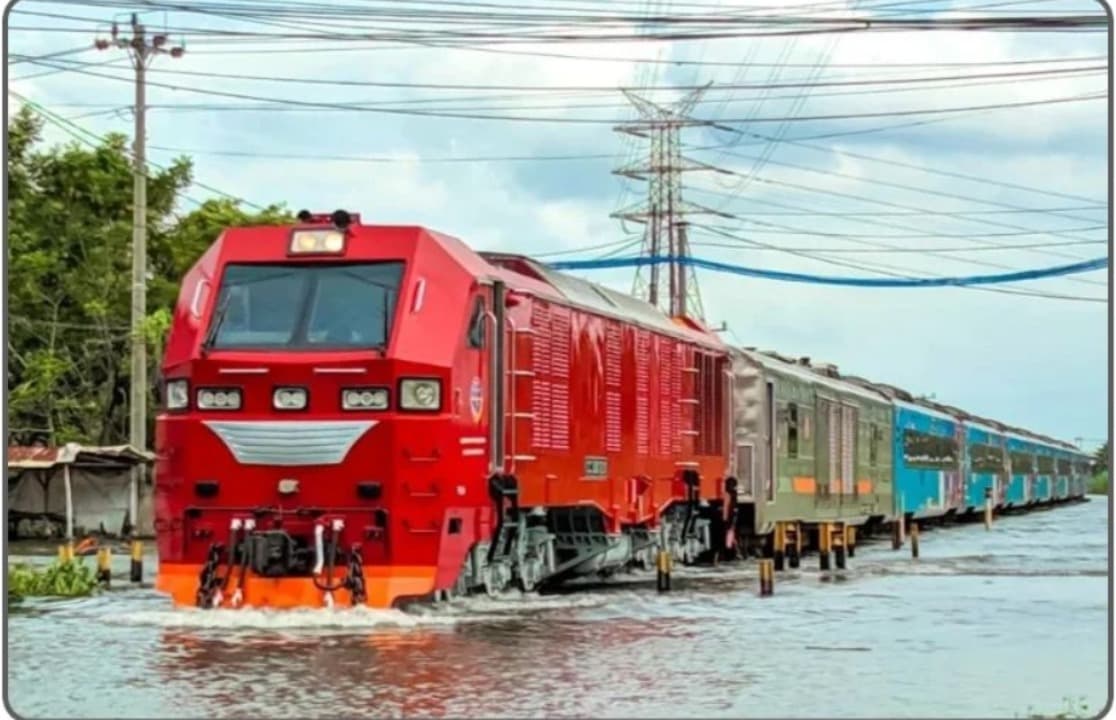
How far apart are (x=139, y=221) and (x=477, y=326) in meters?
19.8

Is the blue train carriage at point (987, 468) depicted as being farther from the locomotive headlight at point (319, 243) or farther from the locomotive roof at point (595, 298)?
the locomotive headlight at point (319, 243)

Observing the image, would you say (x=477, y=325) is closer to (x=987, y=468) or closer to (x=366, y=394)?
(x=366, y=394)

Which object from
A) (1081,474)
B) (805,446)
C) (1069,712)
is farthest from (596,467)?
(1081,474)

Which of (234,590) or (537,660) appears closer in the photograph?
(537,660)

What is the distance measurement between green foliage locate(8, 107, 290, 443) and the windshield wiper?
24.5m

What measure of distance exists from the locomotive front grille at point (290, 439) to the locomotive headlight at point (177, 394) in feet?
1.43

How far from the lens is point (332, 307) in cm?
1708

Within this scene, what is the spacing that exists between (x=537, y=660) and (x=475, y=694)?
1976mm

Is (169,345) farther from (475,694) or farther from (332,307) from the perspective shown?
(475,694)

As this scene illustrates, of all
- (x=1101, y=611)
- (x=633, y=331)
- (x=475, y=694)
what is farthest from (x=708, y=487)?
(x=475, y=694)

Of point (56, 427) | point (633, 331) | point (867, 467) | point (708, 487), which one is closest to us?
point (633, 331)

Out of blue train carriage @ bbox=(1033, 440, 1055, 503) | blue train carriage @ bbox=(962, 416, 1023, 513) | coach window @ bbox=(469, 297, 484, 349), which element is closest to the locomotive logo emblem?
coach window @ bbox=(469, 297, 484, 349)

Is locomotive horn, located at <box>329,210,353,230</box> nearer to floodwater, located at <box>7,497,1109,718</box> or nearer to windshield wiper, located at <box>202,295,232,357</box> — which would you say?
windshield wiper, located at <box>202,295,232,357</box>

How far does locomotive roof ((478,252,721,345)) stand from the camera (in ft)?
67.1
